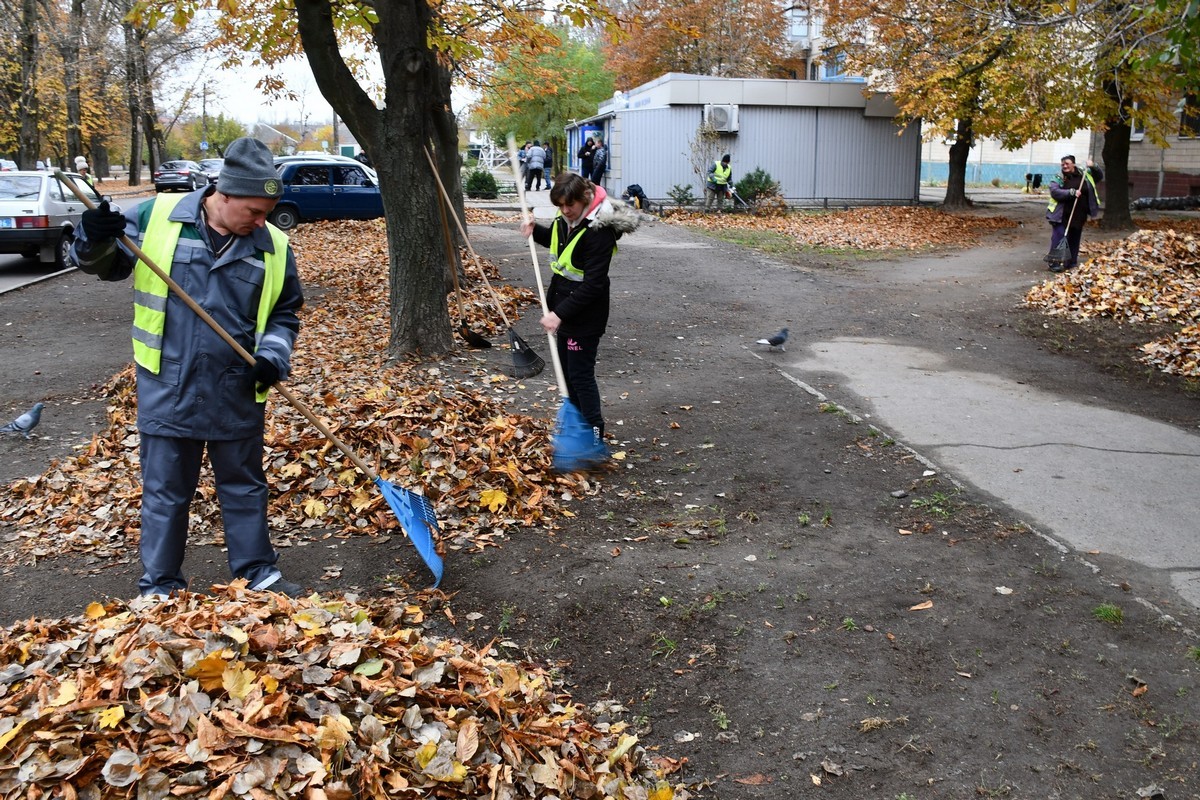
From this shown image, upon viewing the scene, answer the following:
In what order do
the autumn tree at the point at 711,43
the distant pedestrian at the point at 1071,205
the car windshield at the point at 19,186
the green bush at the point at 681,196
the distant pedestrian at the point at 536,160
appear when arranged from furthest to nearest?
the autumn tree at the point at 711,43
the distant pedestrian at the point at 536,160
the green bush at the point at 681,196
the car windshield at the point at 19,186
the distant pedestrian at the point at 1071,205

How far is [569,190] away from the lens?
246 inches

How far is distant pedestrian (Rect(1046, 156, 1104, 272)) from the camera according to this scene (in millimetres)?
15617

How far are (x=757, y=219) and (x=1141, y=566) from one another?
67.9ft

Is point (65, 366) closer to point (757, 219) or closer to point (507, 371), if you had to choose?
point (507, 371)

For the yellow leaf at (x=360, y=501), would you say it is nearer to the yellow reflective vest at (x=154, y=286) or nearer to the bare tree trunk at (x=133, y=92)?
the yellow reflective vest at (x=154, y=286)

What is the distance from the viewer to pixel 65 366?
10570mm

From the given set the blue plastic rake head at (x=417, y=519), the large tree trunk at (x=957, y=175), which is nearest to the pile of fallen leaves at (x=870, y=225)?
the large tree trunk at (x=957, y=175)

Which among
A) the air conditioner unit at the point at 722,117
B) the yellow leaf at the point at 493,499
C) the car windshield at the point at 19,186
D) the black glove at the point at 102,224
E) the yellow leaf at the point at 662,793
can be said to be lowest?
the yellow leaf at the point at 662,793

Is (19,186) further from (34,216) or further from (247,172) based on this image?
(247,172)

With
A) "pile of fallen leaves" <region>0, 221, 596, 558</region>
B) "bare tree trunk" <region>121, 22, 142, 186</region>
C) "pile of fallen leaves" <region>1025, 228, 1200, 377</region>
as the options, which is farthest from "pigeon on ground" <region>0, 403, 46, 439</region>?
"bare tree trunk" <region>121, 22, 142, 186</region>

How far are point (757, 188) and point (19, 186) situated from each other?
16987mm

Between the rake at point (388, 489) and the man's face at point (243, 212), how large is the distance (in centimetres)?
33

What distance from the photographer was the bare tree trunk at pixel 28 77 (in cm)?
3325

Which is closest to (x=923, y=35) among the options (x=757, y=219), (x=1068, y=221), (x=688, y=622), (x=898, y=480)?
(x=757, y=219)
